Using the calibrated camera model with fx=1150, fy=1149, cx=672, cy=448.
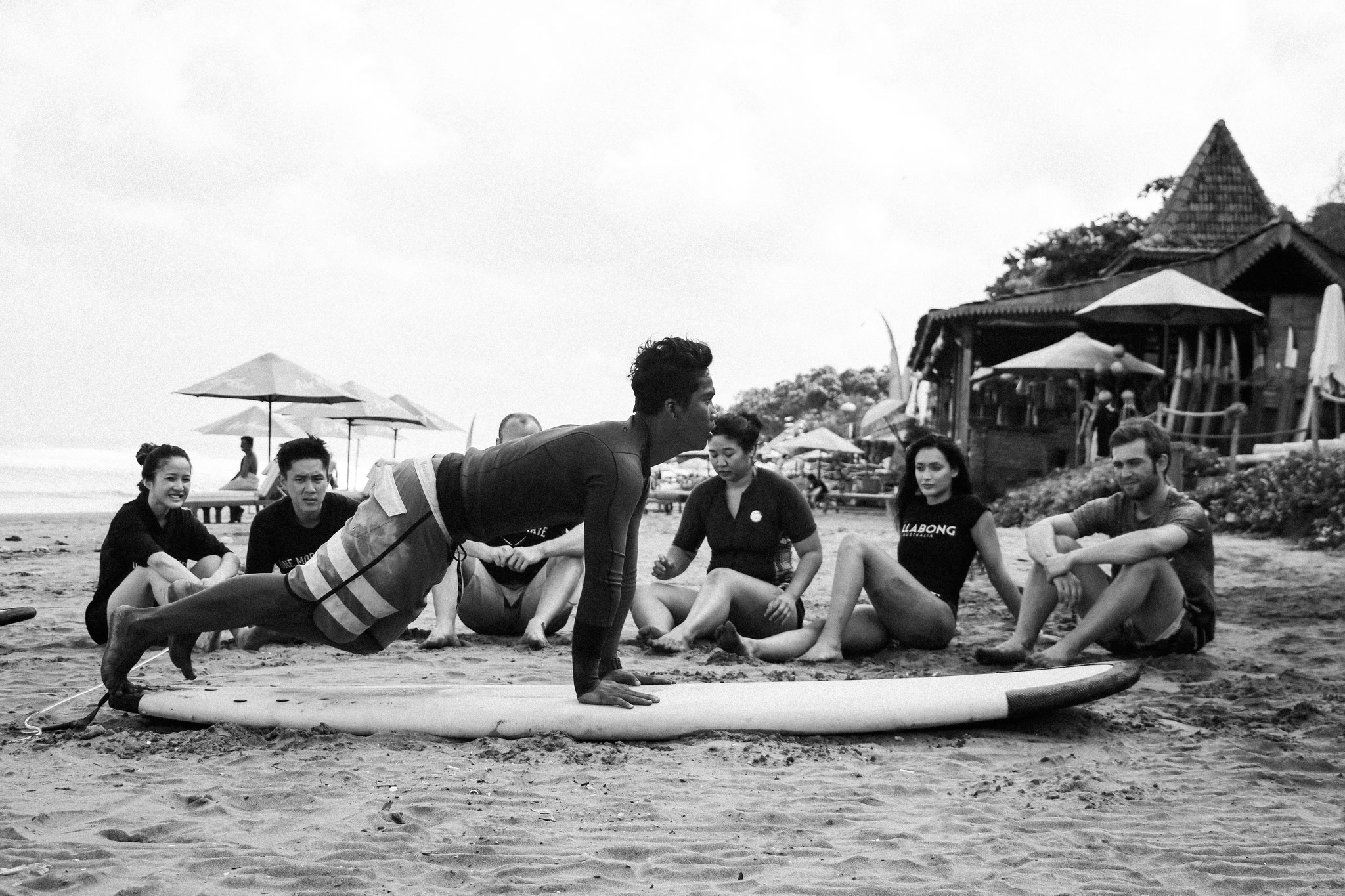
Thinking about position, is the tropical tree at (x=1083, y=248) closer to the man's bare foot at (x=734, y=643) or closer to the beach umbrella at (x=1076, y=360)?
the beach umbrella at (x=1076, y=360)

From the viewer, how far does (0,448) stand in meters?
56.2

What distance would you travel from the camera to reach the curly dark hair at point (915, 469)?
16.9 feet

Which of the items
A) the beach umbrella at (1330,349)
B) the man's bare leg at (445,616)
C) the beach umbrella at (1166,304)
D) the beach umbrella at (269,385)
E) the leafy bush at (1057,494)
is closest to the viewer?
the man's bare leg at (445,616)

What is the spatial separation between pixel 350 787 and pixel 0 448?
62.1 m

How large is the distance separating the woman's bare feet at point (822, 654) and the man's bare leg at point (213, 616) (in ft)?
7.26

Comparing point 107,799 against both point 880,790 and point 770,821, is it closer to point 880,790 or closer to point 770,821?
point 770,821

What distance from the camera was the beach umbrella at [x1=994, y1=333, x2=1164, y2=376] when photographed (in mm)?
15125

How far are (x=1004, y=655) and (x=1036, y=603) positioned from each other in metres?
0.32

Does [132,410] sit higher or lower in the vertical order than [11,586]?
higher

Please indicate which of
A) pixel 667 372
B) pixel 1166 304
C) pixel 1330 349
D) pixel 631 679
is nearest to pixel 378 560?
pixel 631 679

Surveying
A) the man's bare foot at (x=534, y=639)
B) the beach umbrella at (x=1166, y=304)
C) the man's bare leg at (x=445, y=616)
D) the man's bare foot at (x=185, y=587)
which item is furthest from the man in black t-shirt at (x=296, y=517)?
the beach umbrella at (x=1166, y=304)

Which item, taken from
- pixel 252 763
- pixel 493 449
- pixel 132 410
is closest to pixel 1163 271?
pixel 493 449

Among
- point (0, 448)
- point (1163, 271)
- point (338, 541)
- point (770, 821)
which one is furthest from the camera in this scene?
point (0, 448)

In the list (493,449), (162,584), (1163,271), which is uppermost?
(1163,271)
